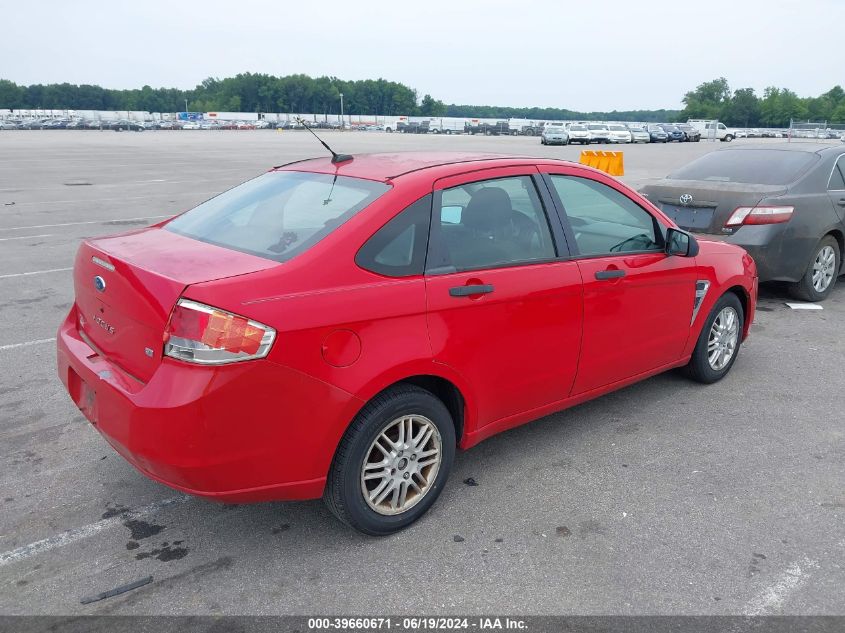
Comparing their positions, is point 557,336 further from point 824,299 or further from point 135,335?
point 824,299

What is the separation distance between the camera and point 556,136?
157 feet

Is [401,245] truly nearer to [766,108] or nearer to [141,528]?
[141,528]

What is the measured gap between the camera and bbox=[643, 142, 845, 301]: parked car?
22.8ft

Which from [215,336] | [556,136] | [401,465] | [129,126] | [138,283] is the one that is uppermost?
[129,126]

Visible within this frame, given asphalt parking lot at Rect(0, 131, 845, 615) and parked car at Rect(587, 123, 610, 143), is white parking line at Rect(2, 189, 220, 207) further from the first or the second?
parked car at Rect(587, 123, 610, 143)

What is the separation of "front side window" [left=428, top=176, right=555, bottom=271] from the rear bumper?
90 centimetres

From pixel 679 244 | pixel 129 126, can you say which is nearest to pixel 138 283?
pixel 679 244

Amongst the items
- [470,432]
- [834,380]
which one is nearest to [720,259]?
[834,380]

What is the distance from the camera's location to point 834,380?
533cm

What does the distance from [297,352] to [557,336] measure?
1549 millimetres

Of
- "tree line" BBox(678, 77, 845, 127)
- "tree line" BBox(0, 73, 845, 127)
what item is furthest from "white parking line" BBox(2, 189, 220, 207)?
"tree line" BBox(0, 73, 845, 127)

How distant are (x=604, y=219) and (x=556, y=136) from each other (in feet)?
150

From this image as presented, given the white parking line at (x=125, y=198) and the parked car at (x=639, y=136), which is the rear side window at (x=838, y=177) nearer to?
the white parking line at (x=125, y=198)

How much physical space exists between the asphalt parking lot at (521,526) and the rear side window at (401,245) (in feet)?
4.01
